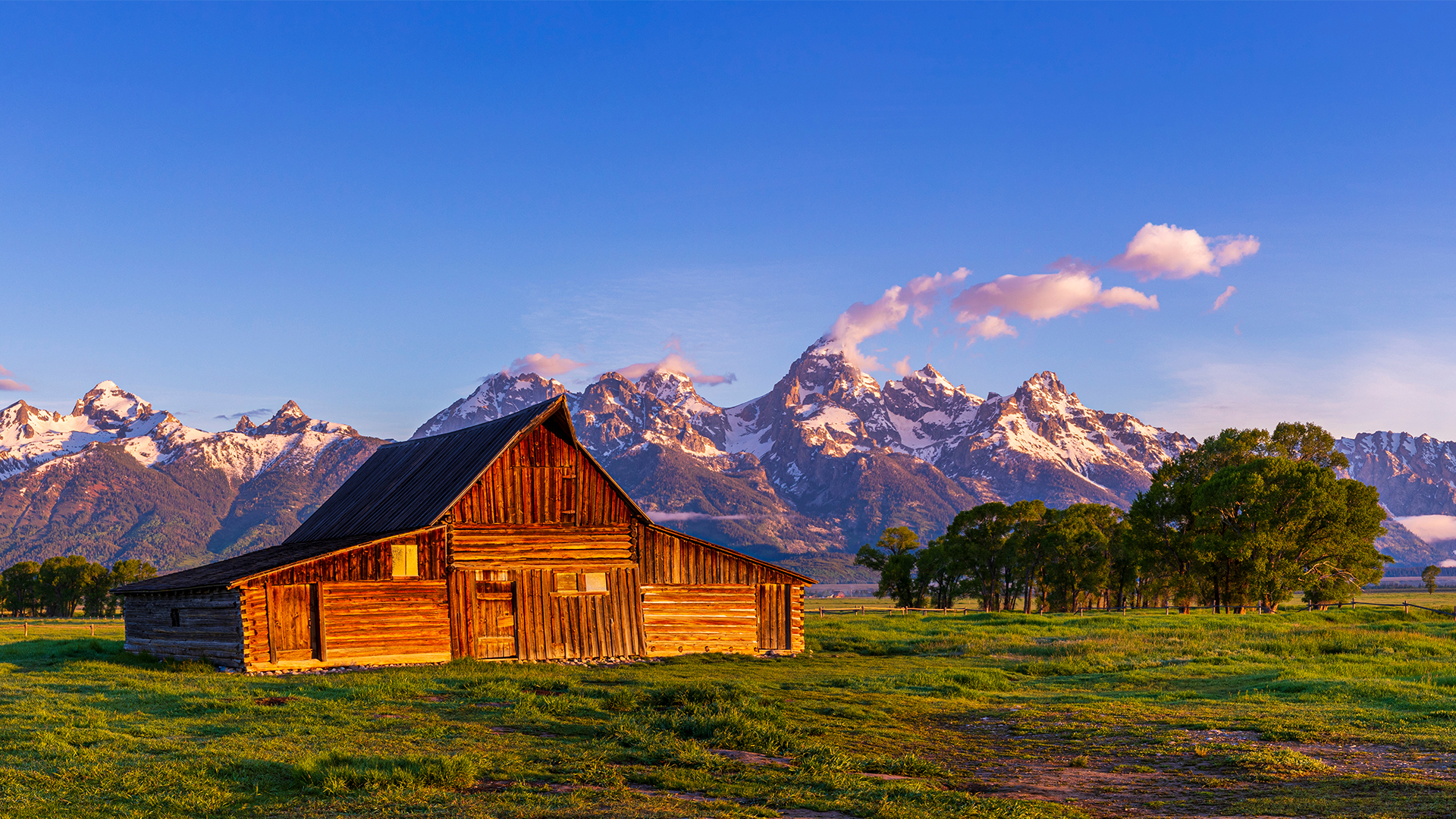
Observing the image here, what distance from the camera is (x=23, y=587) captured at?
391ft

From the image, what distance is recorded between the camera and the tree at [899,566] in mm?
105938

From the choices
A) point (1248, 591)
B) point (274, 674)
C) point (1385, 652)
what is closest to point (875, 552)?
point (1248, 591)

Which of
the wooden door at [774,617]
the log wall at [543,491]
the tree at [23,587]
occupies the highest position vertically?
the log wall at [543,491]

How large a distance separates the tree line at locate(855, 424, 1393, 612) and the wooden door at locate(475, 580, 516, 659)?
2112 inches

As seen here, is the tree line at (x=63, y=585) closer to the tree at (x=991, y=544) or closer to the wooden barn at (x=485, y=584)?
the wooden barn at (x=485, y=584)

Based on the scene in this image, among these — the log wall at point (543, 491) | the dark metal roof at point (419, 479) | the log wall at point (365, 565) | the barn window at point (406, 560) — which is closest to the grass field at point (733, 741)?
the log wall at point (365, 565)

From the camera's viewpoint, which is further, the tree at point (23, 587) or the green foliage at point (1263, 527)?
the tree at point (23, 587)

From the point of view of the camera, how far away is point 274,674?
3186cm

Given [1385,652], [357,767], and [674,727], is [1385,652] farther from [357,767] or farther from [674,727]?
[357,767]

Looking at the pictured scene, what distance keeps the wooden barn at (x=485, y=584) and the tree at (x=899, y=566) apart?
6402 cm

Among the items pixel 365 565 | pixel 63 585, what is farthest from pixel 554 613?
pixel 63 585

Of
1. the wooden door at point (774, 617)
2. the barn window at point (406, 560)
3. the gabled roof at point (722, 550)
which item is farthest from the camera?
the wooden door at point (774, 617)

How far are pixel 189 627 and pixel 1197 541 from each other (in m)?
64.0

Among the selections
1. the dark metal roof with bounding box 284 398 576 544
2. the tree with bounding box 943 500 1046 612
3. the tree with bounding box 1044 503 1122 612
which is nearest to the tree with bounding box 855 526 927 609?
the tree with bounding box 943 500 1046 612
